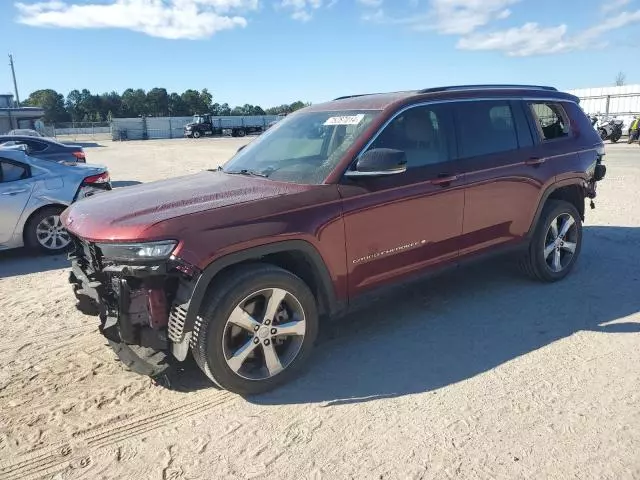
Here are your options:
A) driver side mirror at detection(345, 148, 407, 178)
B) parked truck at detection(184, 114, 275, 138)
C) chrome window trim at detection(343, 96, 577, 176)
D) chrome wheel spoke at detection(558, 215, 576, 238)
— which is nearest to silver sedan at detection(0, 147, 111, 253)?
chrome window trim at detection(343, 96, 577, 176)

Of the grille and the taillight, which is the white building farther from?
the grille

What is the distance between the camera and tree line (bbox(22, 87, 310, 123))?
10681 centimetres

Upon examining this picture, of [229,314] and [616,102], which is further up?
[616,102]

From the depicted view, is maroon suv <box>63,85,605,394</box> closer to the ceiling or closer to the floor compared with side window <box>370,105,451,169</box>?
closer to the floor

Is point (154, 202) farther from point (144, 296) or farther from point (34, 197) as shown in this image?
point (34, 197)

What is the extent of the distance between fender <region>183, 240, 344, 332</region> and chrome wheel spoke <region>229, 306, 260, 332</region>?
0.74 ft

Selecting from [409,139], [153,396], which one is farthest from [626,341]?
[153,396]

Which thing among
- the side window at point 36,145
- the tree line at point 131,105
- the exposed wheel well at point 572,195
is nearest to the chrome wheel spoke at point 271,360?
the exposed wheel well at point 572,195

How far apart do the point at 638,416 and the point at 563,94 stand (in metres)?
3.62

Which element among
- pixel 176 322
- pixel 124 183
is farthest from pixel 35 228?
pixel 124 183

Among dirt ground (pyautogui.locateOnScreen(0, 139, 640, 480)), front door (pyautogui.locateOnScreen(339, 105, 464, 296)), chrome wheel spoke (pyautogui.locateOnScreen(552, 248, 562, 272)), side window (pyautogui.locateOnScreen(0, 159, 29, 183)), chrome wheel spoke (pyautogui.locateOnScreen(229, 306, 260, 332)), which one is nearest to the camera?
dirt ground (pyautogui.locateOnScreen(0, 139, 640, 480))

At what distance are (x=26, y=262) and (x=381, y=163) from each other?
223 inches

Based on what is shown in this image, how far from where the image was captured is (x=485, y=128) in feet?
14.9

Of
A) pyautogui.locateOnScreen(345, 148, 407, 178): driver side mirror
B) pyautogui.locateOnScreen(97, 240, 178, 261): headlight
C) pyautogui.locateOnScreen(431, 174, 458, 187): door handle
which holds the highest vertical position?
pyautogui.locateOnScreen(345, 148, 407, 178): driver side mirror
